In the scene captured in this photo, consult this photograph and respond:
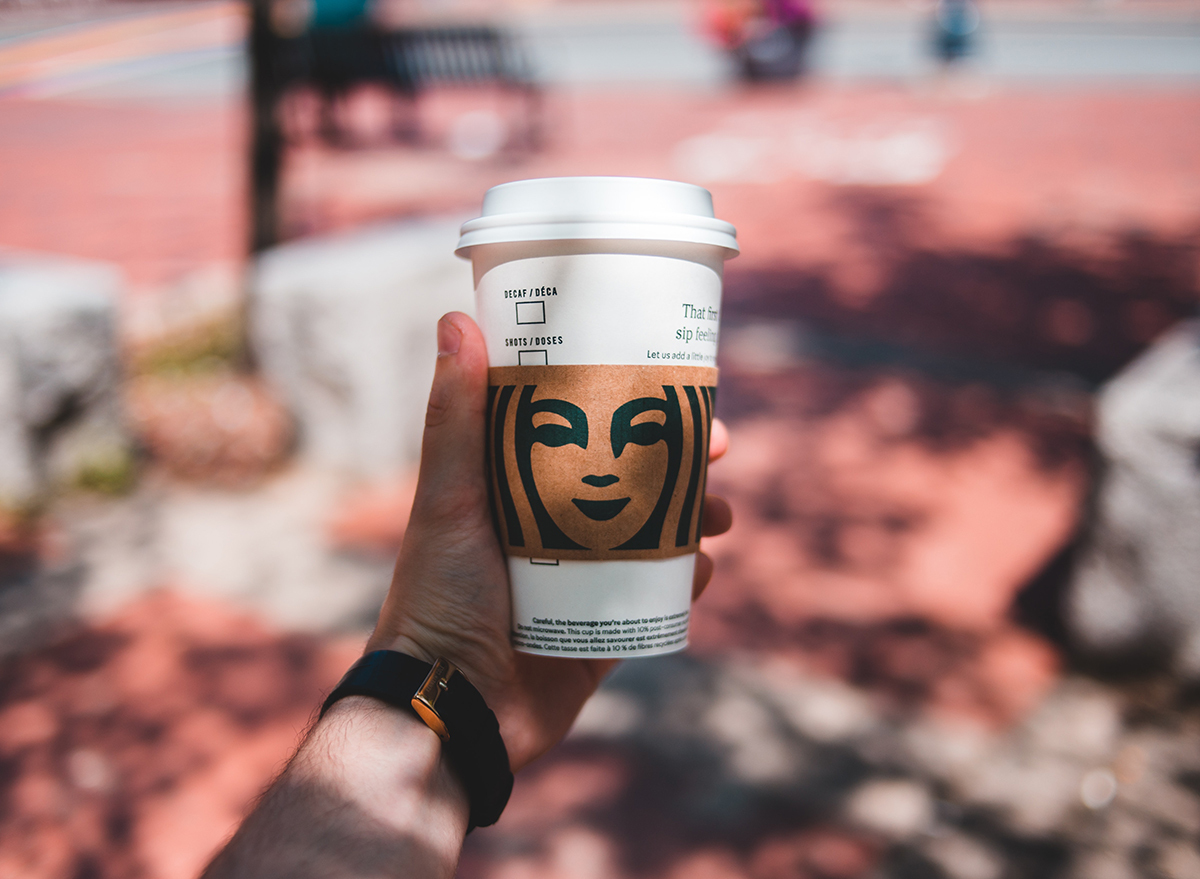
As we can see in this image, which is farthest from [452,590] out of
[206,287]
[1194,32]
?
[1194,32]

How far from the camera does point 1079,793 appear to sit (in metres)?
2.71

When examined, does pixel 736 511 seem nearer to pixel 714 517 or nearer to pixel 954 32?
pixel 714 517

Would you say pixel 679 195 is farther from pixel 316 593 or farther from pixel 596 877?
pixel 316 593

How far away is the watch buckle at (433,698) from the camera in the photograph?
1.42 meters

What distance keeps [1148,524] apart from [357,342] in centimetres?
376

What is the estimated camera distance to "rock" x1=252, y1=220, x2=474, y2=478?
4.53 m

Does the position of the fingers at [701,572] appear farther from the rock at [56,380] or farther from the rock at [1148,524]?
the rock at [56,380]

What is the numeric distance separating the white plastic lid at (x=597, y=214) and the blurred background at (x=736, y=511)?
194 cm

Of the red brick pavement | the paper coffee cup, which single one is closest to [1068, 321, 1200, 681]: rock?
the paper coffee cup

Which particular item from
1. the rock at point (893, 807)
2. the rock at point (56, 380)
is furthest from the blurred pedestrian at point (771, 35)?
the rock at point (893, 807)

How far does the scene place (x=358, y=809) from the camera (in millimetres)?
1261

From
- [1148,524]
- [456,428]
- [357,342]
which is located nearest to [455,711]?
[456,428]

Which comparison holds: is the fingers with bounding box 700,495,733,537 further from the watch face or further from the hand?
the hand

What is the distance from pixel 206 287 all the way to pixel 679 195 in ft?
19.3
